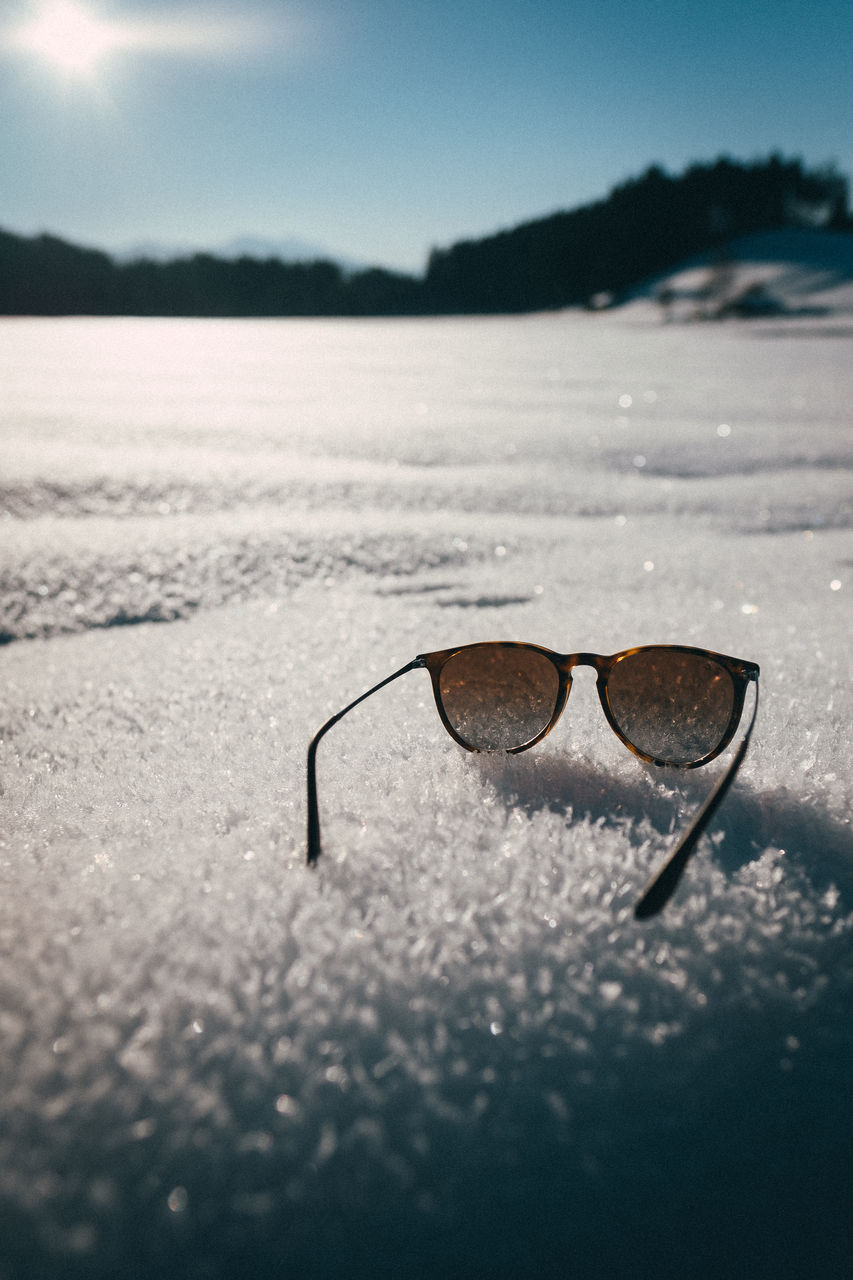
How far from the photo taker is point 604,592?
3.03 feet

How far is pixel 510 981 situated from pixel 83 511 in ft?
3.42

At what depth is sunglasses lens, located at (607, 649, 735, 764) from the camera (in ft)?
1.64

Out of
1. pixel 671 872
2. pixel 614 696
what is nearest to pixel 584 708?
pixel 614 696

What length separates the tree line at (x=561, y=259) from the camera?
14.7 metres

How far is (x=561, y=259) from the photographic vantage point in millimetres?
22266

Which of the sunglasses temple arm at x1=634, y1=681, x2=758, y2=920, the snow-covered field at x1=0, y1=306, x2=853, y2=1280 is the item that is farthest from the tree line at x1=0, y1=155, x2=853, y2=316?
the sunglasses temple arm at x1=634, y1=681, x2=758, y2=920

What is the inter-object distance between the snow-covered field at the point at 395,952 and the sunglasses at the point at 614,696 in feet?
0.07

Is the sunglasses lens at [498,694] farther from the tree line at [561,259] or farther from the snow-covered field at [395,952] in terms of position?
the tree line at [561,259]

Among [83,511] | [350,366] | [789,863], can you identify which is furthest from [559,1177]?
[350,366]

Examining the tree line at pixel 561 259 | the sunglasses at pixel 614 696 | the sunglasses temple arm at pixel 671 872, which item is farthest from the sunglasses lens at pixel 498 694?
the tree line at pixel 561 259

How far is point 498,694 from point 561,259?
82.7 ft

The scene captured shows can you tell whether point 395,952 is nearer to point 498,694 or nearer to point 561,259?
point 498,694

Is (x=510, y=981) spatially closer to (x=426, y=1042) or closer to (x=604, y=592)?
(x=426, y=1042)

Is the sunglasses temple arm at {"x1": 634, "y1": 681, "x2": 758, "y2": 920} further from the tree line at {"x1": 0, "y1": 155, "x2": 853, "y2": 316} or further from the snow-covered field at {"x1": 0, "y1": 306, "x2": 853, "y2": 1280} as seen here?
the tree line at {"x1": 0, "y1": 155, "x2": 853, "y2": 316}
